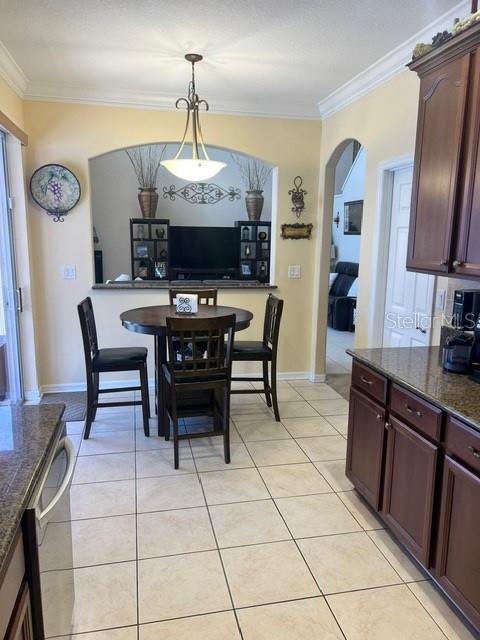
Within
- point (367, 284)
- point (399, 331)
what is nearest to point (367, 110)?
point (367, 284)

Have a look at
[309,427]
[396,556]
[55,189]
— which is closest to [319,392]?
[309,427]

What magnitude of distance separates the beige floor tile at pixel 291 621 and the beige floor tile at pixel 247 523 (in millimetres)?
419

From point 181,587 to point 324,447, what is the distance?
162cm

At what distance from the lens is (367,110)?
3.66 meters

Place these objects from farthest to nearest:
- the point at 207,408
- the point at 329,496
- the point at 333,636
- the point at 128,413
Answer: the point at 128,413 < the point at 207,408 < the point at 329,496 < the point at 333,636

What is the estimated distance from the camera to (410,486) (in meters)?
2.09

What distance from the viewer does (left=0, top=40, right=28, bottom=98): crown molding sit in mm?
3255

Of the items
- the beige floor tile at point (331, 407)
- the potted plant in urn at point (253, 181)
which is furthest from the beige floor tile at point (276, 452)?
the potted plant in urn at point (253, 181)

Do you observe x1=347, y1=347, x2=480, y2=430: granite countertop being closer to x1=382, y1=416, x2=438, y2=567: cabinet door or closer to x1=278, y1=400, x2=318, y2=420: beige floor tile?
x1=382, y1=416, x2=438, y2=567: cabinet door

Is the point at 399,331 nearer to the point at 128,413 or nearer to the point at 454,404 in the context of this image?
the point at 454,404

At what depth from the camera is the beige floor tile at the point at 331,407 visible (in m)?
4.00

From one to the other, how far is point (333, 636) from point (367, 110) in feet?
11.4

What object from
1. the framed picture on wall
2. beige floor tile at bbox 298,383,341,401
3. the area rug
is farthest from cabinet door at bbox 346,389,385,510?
the framed picture on wall

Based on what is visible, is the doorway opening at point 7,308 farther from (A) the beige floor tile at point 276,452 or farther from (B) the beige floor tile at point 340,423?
(B) the beige floor tile at point 340,423
